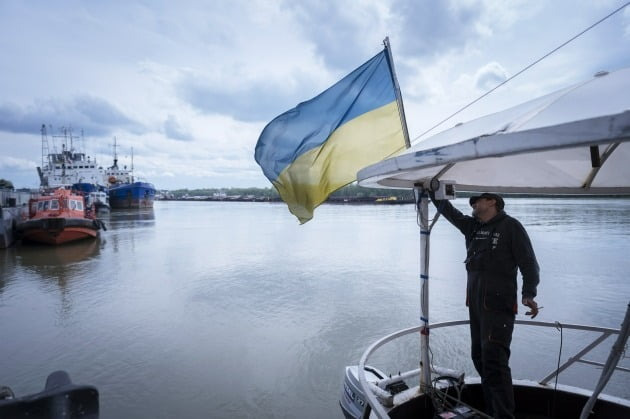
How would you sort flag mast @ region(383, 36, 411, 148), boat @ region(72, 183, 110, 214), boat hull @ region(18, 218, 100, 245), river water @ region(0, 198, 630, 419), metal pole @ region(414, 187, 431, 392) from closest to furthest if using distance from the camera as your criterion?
metal pole @ region(414, 187, 431, 392) < flag mast @ region(383, 36, 411, 148) < river water @ region(0, 198, 630, 419) < boat hull @ region(18, 218, 100, 245) < boat @ region(72, 183, 110, 214)

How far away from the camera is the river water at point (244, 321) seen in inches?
261

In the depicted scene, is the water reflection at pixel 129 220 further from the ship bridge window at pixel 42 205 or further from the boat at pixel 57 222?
the ship bridge window at pixel 42 205

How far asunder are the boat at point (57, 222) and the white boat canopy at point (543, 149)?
25775 millimetres

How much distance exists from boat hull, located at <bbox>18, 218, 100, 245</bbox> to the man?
26.5 meters

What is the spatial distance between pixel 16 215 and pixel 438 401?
3326cm

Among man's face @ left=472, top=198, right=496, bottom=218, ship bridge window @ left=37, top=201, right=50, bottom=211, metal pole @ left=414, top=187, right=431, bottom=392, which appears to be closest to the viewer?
man's face @ left=472, top=198, right=496, bottom=218

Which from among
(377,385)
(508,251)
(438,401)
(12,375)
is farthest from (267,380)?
(508,251)

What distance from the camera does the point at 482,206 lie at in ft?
12.1

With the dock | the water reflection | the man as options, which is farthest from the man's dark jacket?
the water reflection

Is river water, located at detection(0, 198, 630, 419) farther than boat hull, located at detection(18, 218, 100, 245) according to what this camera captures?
No

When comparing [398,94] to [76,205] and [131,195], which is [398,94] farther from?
[131,195]

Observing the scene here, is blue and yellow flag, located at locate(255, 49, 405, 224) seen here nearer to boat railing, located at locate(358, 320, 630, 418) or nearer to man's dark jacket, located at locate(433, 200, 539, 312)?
man's dark jacket, located at locate(433, 200, 539, 312)

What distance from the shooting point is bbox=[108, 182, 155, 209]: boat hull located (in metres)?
67.2

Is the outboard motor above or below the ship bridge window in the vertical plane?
below
